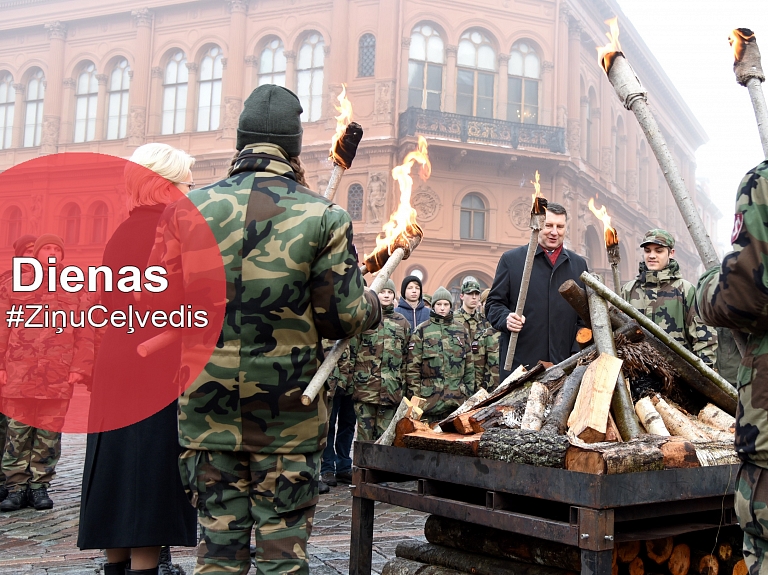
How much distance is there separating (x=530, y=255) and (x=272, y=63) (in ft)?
82.6

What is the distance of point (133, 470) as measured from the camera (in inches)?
135

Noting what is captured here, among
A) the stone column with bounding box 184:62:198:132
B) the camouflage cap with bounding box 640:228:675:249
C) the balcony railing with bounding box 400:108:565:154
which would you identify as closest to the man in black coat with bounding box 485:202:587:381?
the camouflage cap with bounding box 640:228:675:249

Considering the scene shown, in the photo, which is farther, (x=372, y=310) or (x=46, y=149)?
(x=46, y=149)

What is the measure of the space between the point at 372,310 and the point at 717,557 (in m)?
2.48

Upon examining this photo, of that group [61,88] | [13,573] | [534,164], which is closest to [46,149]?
[61,88]

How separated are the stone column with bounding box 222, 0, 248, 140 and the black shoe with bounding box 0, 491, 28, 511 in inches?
904

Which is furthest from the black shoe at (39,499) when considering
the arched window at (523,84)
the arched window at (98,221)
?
the arched window at (98,221)

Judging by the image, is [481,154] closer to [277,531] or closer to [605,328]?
[605,328]

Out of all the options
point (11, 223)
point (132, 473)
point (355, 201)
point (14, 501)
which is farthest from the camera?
point (11, 223)

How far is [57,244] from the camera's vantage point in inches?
250

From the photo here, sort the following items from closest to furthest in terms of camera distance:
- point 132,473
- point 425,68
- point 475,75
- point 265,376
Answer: point 265,376
point 132,473
point 425,68
point 475,75

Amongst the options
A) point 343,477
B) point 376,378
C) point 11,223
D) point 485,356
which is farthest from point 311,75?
point 343,477

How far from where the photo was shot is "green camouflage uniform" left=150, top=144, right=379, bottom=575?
9.14 ft

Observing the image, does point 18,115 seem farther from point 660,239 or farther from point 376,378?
point 660,239
